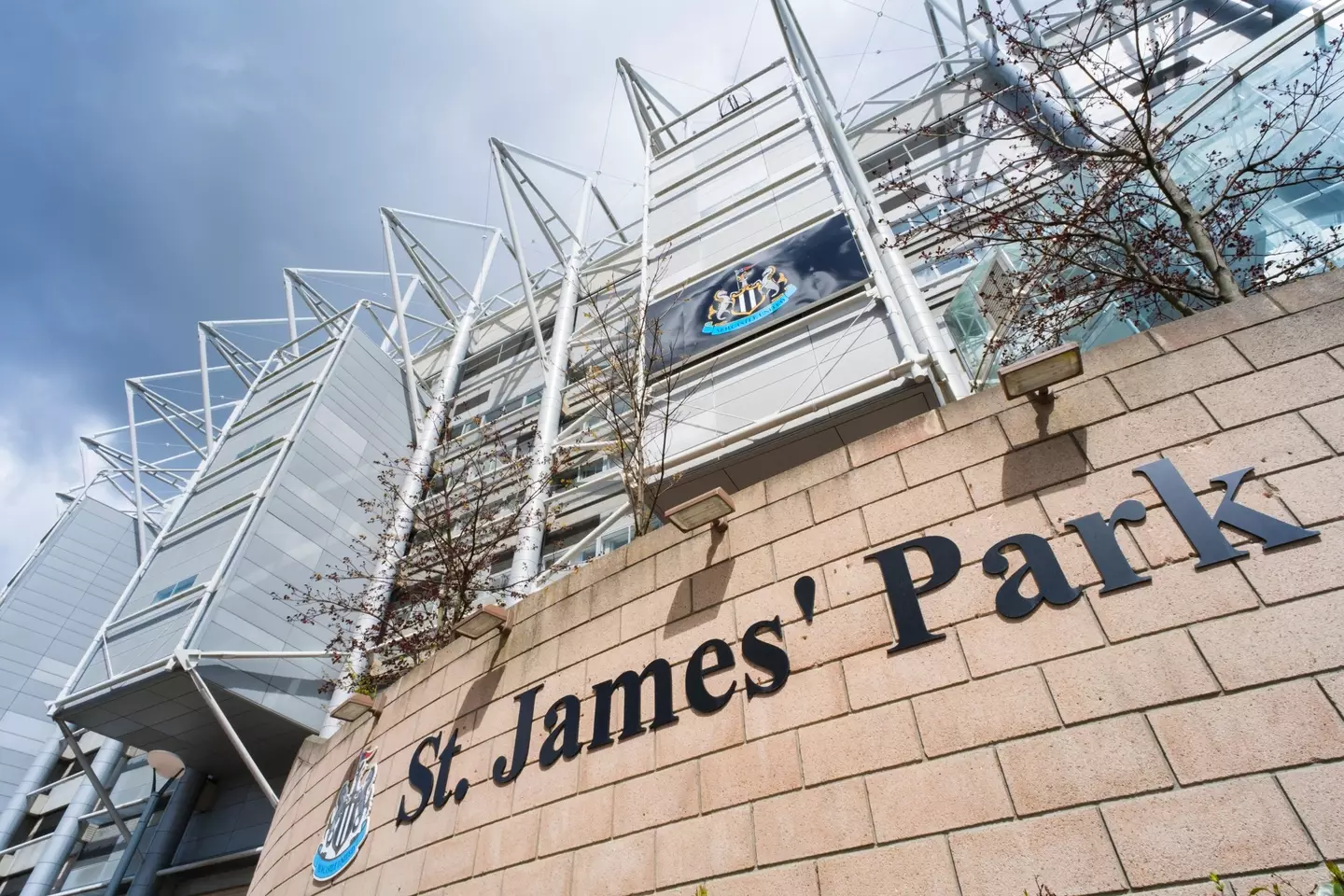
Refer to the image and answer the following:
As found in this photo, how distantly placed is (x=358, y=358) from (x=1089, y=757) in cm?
2795

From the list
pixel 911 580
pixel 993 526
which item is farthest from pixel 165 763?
pixel 993 526

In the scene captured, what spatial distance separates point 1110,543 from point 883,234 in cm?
1278

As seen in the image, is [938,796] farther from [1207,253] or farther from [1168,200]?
[1168,200]

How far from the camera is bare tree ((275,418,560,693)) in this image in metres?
12.8

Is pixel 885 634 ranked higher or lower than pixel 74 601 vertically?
lower

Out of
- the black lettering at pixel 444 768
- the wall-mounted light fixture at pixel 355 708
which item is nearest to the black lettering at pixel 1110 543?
the black lettering at pixel 444 768

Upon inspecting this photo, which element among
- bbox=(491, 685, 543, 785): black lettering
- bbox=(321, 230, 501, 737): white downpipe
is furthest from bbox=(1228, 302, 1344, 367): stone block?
bbox=(321, 230, 501, 737): white downpipe

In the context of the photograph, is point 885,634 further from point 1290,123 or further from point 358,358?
point 358,358

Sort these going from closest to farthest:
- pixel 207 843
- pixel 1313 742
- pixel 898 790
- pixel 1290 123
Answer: pixel 1313 742 → pixel 898 790 → pixel 1290 123 → pixel 207 843

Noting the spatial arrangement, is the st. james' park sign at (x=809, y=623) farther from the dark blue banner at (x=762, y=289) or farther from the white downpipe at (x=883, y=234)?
the dark blue banner at (x=762, y=289)

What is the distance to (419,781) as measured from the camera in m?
7.37

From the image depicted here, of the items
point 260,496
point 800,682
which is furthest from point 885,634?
point 260,496

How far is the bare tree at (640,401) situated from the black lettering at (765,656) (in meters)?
3.01

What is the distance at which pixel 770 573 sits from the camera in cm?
599
